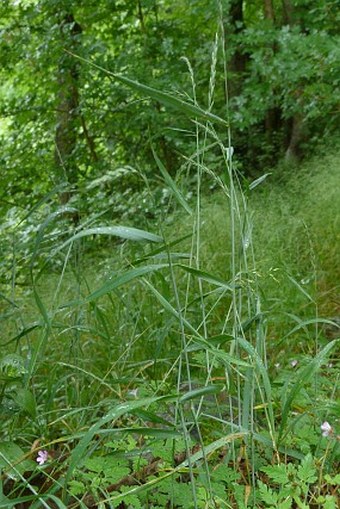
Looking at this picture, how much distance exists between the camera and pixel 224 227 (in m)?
3.80

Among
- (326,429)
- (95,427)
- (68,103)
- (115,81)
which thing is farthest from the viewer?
(68,103)

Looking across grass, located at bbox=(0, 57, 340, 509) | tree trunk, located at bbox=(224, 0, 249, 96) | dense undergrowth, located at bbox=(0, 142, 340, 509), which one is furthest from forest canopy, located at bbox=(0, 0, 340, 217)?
grass, located at bbox=(0, 57, 340, 509)

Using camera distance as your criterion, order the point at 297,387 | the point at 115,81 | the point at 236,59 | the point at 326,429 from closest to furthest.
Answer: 1. the point at 297,387
2. the point at 326,429
3. the point at 115,81
4. the point at 236,59

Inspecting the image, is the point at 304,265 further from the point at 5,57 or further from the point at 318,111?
the point at 5,57

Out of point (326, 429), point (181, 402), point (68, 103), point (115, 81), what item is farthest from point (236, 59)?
point (181, 402)

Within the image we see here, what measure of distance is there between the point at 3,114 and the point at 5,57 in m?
0.43

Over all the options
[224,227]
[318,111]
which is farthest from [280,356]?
[318,111]

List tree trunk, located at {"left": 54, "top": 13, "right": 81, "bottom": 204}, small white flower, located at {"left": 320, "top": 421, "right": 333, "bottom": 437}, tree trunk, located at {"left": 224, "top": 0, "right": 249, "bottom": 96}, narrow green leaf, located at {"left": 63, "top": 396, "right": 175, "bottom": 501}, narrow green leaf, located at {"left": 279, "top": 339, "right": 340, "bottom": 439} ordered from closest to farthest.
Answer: narrow green leaf, located at {"left": 63, "top": 396, "right": 175, "bottom": 501} < narrow green leaf, located at {"left": 279, "top": 339, "right": 340, "bottom": 439} < small white flower, located at {"left": 320, "top": 421, "right": 333, "bottom": 437} < tree trunk, located at {"left": 54, "top": 13, "right": 81, "bottom": 204} < tree trunk, located at {"left": 224, "top": 0, "right": 249, "bottom": 96}

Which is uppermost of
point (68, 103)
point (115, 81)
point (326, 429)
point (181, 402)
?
point (181, 402)

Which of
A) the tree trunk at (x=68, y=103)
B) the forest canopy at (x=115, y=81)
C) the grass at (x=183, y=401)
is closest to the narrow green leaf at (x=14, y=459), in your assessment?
the grass at (x=183, y=401)

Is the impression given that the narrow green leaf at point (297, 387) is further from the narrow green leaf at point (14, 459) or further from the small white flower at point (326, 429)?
the narrow green leaf at point (14, 459)

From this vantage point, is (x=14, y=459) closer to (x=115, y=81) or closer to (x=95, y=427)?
(x=95, y=427)

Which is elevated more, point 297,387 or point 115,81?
point 297,387

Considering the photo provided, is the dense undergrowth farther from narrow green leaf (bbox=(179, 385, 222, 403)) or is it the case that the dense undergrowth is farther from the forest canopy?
the forest canopy
